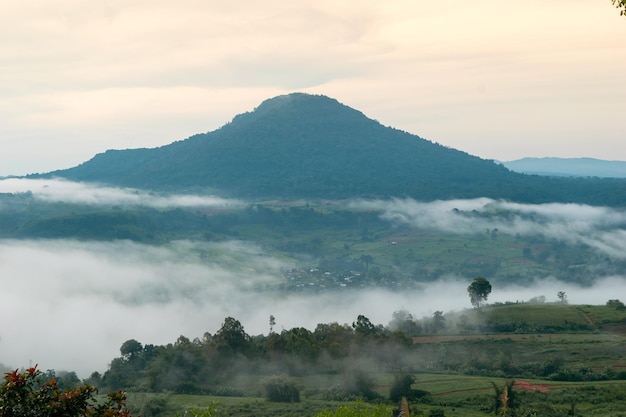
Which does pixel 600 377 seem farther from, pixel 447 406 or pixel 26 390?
pixel 26 390

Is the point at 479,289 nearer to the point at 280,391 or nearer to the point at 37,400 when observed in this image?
the point at 280,391

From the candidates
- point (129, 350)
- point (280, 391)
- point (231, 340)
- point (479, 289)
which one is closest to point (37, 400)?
point (280, 391)

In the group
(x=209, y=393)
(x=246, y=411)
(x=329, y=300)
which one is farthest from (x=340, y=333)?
(x=329, y=300)

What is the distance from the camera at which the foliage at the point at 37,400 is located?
1567 cm

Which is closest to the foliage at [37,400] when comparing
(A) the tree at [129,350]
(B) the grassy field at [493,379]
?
(B) the grassy field at [493,379]

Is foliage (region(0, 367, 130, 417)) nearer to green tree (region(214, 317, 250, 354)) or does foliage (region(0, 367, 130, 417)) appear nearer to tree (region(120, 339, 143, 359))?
green tree (region(214, 317, 250, 354))

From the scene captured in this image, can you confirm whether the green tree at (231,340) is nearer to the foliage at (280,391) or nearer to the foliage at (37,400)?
the foliage at (280,391)

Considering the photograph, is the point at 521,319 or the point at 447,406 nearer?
the point at 447,406

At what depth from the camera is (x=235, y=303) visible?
190375mm

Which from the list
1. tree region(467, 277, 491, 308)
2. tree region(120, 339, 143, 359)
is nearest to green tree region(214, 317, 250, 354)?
tree region(120, 339, 143, 359)

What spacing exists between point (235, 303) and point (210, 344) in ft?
343

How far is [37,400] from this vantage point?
1606 cm

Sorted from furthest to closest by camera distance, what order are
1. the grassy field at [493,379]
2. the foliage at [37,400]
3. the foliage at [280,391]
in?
the foliage at [280,391]
the grassy field at [493,379]
the foliage at [37,400]

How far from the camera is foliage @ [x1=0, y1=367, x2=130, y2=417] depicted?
15672 millimetres
